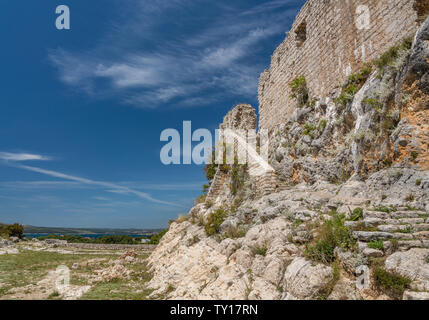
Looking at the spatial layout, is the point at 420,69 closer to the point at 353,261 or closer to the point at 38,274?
the point at 353,261

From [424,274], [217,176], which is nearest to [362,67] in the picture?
[424,274]

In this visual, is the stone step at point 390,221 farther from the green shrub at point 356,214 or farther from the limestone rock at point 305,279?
the limestone rock at point 305,279

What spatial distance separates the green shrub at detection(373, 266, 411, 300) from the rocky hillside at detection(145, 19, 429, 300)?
0.01m

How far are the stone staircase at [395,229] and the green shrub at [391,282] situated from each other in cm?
63

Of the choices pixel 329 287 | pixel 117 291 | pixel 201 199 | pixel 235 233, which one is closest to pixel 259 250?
pixel 235 233

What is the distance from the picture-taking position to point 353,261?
15.2ft

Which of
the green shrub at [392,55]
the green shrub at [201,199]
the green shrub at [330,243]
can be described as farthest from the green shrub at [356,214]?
the green shrub at [201,199]

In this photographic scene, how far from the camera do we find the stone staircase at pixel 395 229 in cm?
455

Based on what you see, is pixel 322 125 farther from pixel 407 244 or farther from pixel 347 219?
pixel 407 244

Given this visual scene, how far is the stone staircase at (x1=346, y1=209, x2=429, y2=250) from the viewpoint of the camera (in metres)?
4.55

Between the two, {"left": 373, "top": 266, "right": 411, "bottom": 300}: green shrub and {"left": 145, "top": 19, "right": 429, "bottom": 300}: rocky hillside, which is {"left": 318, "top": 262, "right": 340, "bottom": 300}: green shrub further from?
{"left": 373, "top": 266, "right": 411, "bottom": 300}: green shrub

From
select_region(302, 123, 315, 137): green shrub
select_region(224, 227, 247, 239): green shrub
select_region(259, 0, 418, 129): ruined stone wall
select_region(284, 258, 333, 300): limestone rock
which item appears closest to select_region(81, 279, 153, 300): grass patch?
select_region(224, 227, 247, 239): green shrub

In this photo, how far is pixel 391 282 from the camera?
3973 mm

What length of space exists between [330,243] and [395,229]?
114 cm
